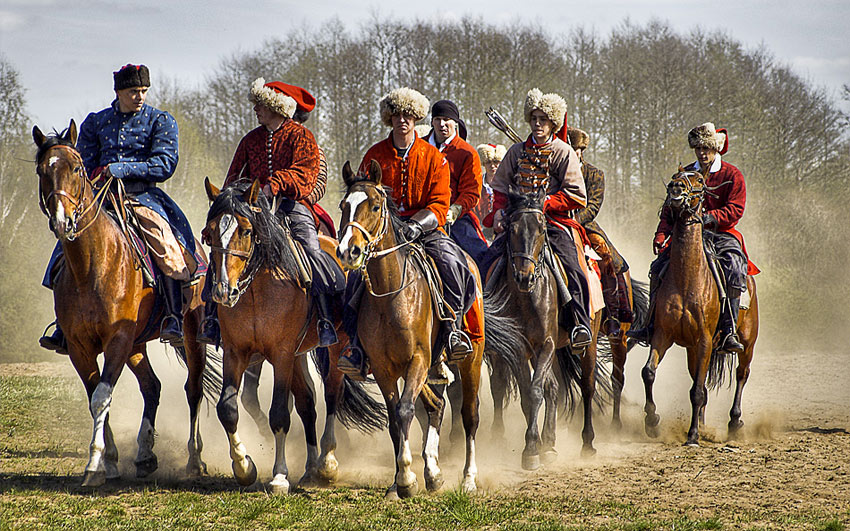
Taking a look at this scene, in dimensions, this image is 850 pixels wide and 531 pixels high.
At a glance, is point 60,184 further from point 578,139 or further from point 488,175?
point 488,175

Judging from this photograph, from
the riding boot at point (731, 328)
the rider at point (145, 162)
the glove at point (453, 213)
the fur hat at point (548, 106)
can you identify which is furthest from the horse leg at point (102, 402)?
the riding boot at point (731, 328)

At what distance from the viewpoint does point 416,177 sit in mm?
6695

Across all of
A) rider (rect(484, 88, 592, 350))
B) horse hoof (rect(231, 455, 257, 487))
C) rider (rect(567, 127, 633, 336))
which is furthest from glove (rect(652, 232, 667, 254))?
horse hoof (rect(231, 455, 257, 487))

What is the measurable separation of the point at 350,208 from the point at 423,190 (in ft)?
3.34

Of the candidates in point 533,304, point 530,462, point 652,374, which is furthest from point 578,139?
point 530,462

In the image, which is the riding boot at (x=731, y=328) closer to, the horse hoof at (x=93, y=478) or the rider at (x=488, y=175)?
the rider at (x=488, y=175)

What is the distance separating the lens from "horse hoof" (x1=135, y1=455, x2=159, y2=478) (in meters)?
7.07

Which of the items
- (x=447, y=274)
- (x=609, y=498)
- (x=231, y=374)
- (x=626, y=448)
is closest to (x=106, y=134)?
(x=231, y=374)

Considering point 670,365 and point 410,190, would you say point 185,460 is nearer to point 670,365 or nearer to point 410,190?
point 410,190

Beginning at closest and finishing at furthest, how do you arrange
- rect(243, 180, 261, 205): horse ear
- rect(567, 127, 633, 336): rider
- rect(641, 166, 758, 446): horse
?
rect(243, 180, 261, 205): horse ear, rect(641, 166, 758, 446): horse, rect(567, 127, 633, 336): rider

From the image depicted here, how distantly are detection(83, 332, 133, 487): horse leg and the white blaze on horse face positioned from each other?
2.07 m

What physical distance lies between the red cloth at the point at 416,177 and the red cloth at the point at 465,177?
1.77 feet

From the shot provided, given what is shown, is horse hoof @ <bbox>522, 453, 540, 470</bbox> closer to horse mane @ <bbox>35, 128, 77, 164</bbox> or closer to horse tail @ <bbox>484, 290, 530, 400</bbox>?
horse tail @ <bbox>484, 290, 530, 400</bbox>

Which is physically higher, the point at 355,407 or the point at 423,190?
the point at 423,190
